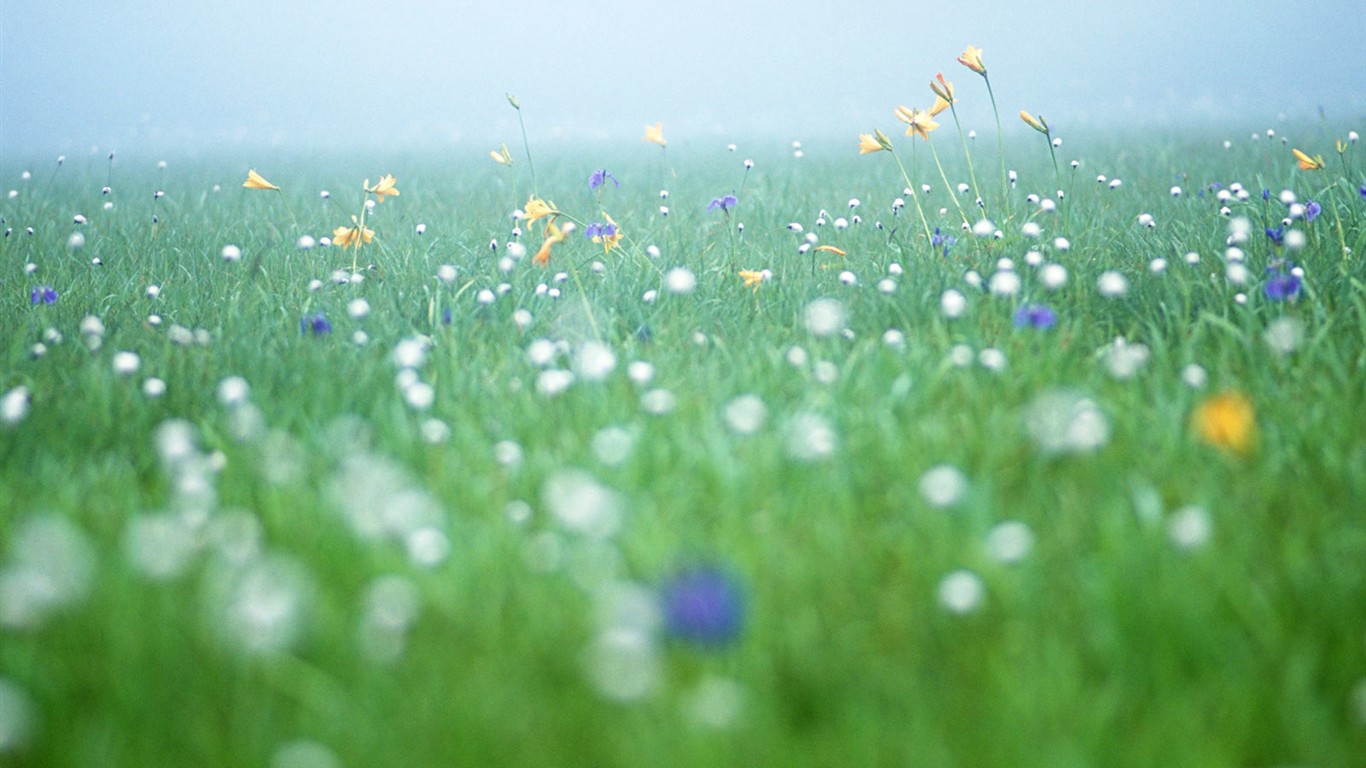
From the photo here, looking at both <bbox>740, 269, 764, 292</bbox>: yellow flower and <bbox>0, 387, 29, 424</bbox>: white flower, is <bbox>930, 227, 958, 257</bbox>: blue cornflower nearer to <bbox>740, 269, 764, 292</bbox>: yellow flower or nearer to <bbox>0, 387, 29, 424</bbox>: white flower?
<bbox>740, 269, 764, 292</bbox>: yellow flower

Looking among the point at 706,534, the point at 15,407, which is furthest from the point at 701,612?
the point at 15,407

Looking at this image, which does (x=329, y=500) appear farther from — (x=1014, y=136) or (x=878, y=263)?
(x=1014, y=136)

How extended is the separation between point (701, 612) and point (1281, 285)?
2.41 meters

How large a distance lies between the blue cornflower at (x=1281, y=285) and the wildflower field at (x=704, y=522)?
0.02 m

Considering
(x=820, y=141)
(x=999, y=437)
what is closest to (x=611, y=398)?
(x=999, y=437)

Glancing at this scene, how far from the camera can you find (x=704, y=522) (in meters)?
2.04

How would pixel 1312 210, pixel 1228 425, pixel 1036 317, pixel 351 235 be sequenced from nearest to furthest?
pixel 1228 425 < pixel 1036 317 < pixel 1312 210 < pixel 351 235

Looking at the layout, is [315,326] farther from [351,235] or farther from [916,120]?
[916,120]

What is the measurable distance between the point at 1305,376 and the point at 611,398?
1.83 m

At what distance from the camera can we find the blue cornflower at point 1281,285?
3012mm

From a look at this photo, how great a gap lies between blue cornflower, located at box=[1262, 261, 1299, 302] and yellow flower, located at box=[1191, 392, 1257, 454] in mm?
1009

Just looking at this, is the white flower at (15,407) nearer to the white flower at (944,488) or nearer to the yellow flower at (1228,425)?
the white flower at (944,488)

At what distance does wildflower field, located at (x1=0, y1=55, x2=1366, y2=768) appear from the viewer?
1.44 metres

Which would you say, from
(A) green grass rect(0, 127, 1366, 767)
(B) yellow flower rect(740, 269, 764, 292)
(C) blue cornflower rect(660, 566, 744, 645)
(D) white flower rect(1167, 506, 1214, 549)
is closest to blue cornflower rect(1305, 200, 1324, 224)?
(A) green grass rect(0, 127, 1366, 767)
